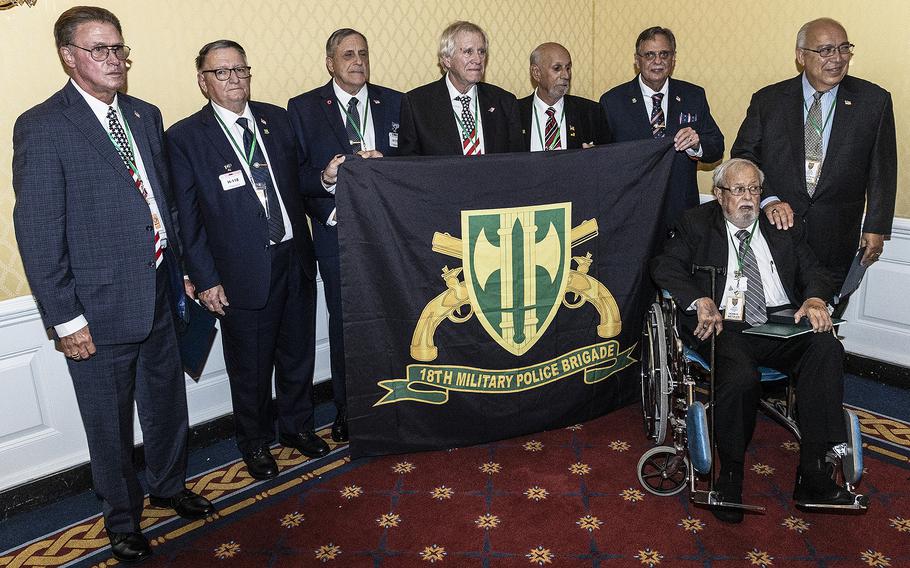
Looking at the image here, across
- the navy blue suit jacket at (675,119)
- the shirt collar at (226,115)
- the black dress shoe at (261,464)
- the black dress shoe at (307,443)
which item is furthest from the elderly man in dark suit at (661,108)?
the black dress shoe at (261,464)

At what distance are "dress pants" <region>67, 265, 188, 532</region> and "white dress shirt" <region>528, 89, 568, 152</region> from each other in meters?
2.15

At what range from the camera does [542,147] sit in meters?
4.15

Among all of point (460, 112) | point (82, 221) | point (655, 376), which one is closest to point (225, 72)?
point (82, 221)

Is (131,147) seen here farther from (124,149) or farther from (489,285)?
(489,285)

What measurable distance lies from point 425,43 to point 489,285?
196cm

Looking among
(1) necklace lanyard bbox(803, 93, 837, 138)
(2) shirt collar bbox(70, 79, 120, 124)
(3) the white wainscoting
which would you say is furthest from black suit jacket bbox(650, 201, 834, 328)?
(3) the white wainscoting

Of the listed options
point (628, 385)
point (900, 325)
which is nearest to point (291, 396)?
point (628, 385)

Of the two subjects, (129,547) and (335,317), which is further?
(335,317)

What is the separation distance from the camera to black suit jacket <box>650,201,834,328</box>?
3234 mm

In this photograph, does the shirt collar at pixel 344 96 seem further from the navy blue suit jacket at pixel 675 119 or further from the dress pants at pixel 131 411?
the navy blue suit jacket at pixel 675 119

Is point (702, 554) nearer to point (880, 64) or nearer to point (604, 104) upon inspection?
point (604, 104)

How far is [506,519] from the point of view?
10.0 feet

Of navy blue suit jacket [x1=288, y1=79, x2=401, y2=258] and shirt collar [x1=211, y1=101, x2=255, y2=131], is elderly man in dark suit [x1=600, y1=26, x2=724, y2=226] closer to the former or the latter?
navy blue suit jacket [x1=288, y1=79, x2=401, y2=258]

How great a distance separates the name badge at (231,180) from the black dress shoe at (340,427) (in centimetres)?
135
